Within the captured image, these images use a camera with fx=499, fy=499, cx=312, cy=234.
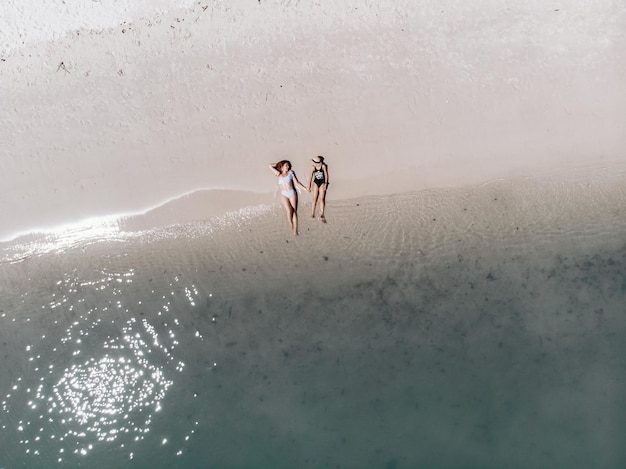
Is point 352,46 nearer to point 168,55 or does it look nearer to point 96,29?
point 168,55

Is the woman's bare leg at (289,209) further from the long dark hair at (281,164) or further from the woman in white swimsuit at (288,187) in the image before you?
the long dark hair at (281,164)

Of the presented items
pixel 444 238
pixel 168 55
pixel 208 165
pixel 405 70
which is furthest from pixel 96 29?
pixel 444 238

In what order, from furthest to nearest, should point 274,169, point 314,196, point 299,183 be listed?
1. point 314,196
2. point 274,169
3. point 299,183

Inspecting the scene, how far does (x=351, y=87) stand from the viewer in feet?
28.6

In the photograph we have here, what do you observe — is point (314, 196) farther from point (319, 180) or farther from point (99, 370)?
point (99, 370)

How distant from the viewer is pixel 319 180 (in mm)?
8258

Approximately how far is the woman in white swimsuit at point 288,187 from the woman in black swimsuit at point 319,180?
7.0 inches

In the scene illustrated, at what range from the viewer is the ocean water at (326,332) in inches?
332

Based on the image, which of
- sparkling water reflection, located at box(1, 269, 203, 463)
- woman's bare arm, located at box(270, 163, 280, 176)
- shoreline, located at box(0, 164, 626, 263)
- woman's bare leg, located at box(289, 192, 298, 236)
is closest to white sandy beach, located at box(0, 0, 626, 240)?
shoreline, located at box(0, 164, 626, 263)

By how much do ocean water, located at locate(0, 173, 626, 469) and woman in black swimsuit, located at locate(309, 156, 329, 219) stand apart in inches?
11.4

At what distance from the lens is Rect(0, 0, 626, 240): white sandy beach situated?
862 centimetres

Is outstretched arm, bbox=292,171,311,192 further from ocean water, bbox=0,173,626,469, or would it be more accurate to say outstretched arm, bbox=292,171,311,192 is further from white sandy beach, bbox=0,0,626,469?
ocean water, bbox=0,173,626,469

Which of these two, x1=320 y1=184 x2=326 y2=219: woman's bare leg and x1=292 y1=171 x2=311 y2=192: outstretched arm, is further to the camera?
x1=320 y1=184 x2=326 y2=219: woman's bare leg

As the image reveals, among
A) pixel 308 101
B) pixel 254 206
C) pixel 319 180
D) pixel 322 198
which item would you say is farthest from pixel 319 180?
pixel 308 101
